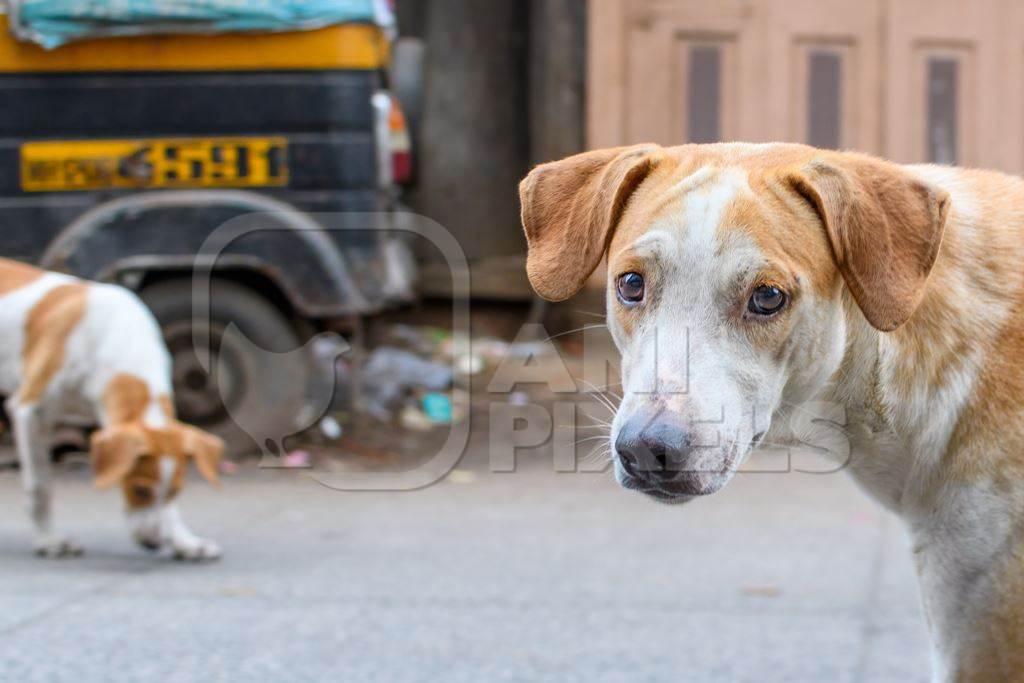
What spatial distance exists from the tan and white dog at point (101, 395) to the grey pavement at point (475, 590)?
211mm

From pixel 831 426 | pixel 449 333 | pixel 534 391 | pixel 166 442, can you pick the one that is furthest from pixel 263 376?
pixel 831 426

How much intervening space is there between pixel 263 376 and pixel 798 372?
4375 millimetres

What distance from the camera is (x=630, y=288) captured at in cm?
225

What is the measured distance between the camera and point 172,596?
441 centimetres

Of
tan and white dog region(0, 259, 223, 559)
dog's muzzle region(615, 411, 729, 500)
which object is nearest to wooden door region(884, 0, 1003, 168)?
tan and white dog region(0, 259, 223, 559)

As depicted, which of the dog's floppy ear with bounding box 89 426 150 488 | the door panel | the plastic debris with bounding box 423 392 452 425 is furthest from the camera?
the door panel

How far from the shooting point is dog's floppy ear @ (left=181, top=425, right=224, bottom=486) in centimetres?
495

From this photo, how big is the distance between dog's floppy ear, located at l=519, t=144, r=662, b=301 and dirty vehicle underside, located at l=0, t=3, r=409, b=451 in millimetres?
3795

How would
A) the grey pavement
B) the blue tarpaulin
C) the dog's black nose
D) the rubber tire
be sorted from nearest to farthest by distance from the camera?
the dog's black nose
the grey pavement
the blue tarpaulin
the rubber tire

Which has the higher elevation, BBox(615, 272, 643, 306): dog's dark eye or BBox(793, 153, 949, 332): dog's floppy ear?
BBox(793, 153, 949, 332): dog's floppy ear

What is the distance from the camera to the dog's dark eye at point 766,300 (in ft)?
7.03

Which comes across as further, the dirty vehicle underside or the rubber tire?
the rubber tire

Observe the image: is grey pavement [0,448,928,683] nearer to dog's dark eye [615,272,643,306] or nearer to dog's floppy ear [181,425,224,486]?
dog's floppy ear [181,425,224,486]

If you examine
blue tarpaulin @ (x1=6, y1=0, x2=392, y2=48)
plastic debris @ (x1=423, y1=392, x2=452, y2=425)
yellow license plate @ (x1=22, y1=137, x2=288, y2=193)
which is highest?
blue tarpaulin @ (x1=6, y1=0, x2=392, y2=48)
